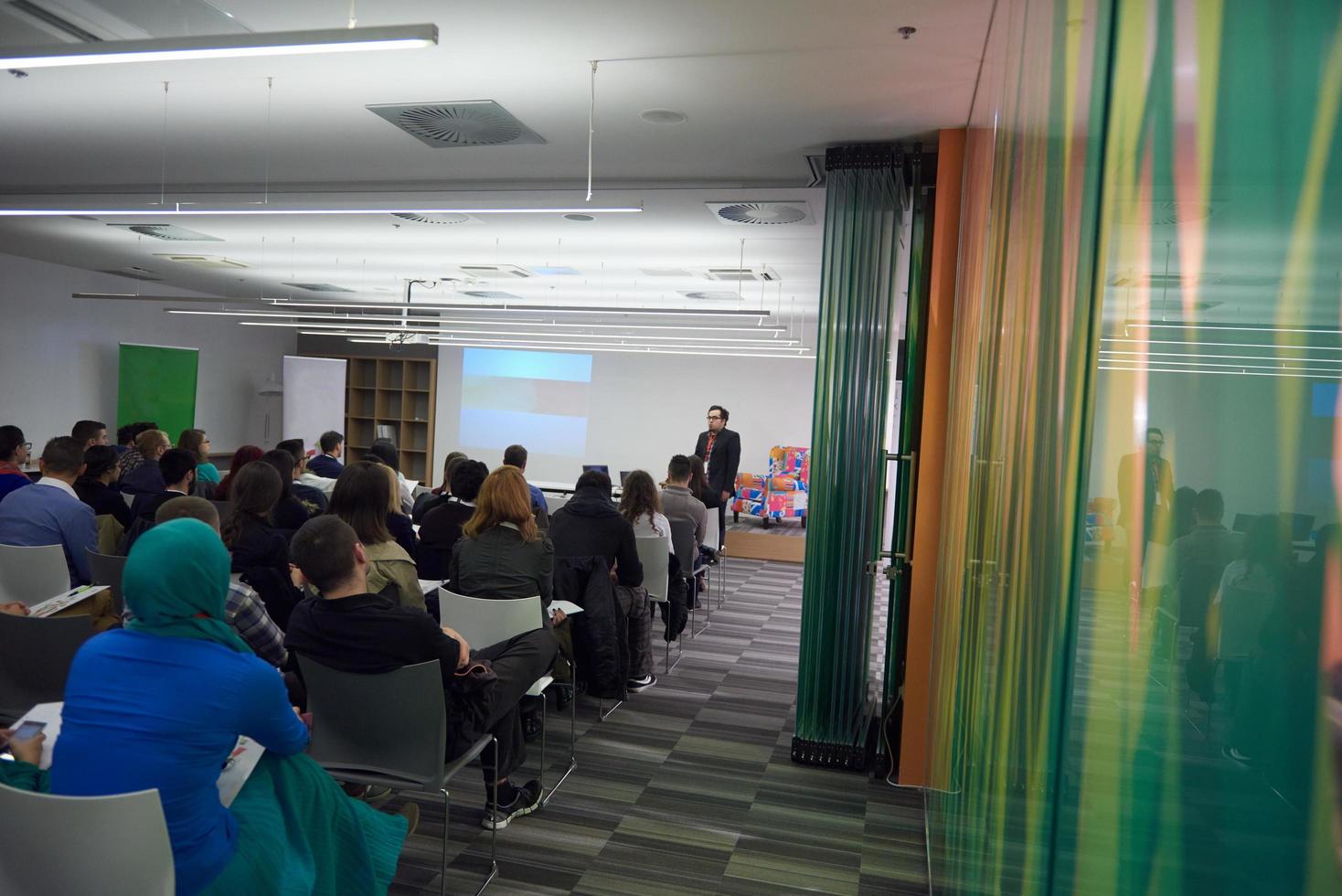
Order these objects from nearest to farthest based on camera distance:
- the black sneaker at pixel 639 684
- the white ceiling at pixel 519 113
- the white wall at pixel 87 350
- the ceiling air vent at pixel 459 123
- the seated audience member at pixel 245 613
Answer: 1. the seated audience member at pixel 245 613
2. the white ceiling at pixel 519 113
3. the ceiling air vent at pixel 459 123
4. the black sneaker at pixel 639 684
5. the white wall at pixel 87 350

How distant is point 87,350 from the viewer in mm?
12703

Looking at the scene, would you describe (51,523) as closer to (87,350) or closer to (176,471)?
(176,471)

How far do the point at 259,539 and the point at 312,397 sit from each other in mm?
11964

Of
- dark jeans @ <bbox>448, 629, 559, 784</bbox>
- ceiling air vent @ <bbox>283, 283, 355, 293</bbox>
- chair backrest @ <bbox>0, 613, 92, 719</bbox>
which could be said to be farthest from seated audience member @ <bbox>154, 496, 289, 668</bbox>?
ceiling air vent @ <bbox>283, 283, 355, 293</bbox>

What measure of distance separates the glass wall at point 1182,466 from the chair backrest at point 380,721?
6.30 ft

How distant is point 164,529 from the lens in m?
2.11

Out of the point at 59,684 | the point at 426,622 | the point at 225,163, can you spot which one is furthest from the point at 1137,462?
the point at 225,163

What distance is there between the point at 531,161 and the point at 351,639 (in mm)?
3861

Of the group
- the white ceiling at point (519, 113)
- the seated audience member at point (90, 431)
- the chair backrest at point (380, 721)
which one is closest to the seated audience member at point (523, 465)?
the white ceiling at point (519, 113)

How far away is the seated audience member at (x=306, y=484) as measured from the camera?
5.93 metres

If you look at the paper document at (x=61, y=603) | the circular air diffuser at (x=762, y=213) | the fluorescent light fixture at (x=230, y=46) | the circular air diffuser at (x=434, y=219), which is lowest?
the paper document at (x=61, y=603)

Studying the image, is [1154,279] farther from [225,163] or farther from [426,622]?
[225,163]

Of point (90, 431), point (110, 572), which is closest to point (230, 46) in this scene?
point (110, 572)

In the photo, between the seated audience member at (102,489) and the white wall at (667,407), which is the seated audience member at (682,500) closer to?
the seated audience member at (102,489)
